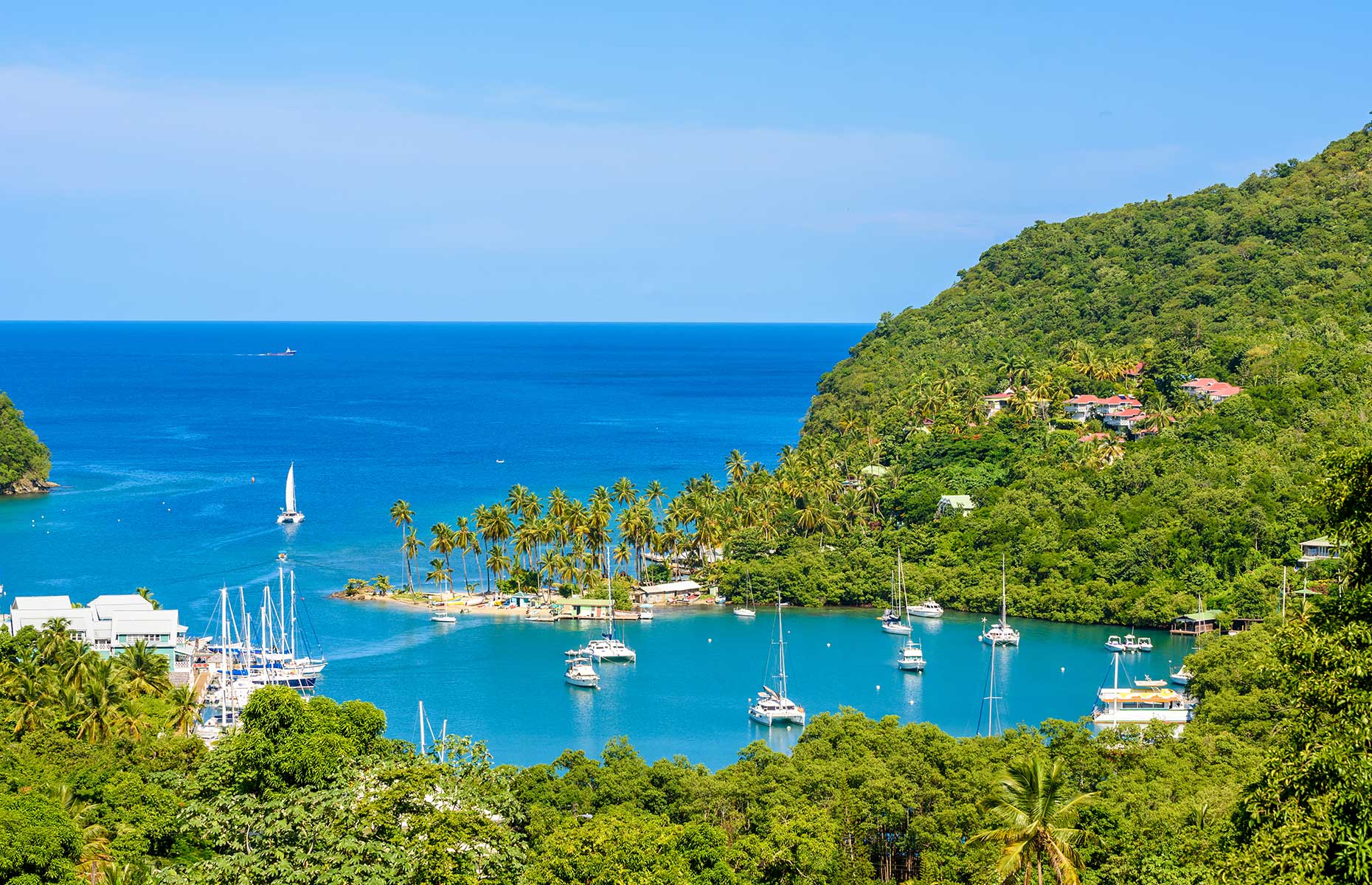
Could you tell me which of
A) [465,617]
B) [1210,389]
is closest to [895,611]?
[465,617]

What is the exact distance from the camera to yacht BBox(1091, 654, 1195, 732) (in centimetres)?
5028

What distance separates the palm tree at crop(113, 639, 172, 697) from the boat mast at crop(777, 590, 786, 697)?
80.2 feet

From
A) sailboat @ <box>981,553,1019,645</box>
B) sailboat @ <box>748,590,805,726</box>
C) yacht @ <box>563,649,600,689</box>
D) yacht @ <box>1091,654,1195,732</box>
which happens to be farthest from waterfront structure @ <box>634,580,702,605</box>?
yacht @ <box>1091,654,1195,732</box>

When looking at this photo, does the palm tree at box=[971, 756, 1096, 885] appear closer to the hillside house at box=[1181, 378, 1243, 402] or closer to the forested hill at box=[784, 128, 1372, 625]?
the forested hill at box=[784, 128, 1372, 625]

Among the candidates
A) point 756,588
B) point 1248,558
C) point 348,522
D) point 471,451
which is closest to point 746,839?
point 756,588

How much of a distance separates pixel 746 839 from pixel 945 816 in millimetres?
5198

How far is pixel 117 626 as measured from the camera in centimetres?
5447

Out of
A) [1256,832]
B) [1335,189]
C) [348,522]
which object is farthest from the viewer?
[1335,189]

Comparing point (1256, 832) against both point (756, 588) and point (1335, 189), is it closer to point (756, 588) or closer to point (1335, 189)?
point (756, 588)

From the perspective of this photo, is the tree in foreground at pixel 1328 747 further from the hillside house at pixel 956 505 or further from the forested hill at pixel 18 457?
the forested hill at pixel 18 457

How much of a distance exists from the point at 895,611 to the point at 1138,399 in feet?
109

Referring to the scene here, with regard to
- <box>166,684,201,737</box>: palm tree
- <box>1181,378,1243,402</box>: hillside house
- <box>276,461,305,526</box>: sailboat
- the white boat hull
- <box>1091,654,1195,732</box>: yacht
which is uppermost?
<box>1181,378,1243,402</box>: hillside house

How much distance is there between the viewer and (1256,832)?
16.7 metres

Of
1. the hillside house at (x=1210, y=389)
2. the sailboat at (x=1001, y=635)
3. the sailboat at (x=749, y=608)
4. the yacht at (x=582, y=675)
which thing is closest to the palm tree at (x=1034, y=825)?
the yacht at (x=582, y=675)
